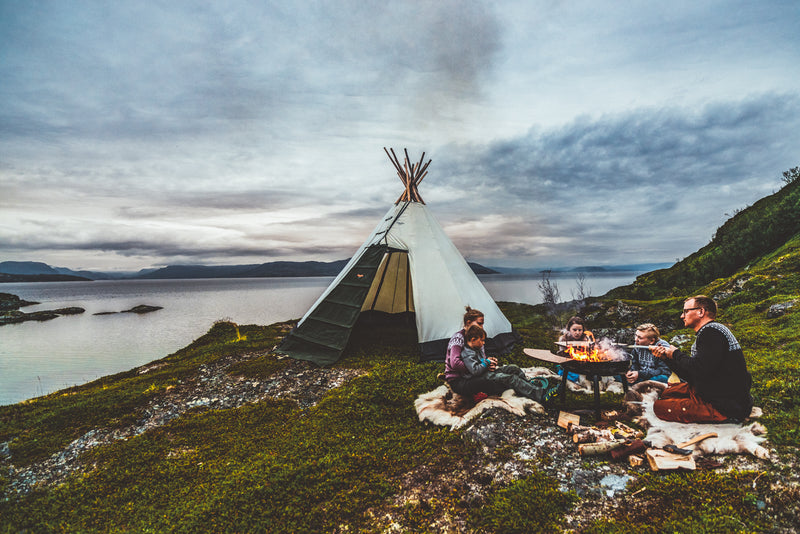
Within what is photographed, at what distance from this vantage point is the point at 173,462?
4.38m

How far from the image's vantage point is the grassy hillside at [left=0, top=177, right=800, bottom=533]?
117 inches

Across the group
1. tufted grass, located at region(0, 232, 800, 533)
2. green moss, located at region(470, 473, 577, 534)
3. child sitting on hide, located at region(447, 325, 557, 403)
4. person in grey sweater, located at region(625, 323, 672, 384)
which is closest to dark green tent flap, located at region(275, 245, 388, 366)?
tufted grass, located at region(0, 232, 800, 533)

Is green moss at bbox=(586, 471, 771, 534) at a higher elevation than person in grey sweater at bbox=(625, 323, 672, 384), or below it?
below

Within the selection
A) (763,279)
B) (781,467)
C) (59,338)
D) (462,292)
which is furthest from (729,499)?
(59,338)

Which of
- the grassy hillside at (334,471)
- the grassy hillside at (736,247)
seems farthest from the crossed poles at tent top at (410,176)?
the grassy hillside at (736,247)

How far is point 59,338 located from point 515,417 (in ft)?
86.5

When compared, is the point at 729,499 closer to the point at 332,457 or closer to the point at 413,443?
the point at 413,443

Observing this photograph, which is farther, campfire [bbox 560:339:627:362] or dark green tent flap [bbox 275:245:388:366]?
dark green tent flap [bbox 275:245:388:366]

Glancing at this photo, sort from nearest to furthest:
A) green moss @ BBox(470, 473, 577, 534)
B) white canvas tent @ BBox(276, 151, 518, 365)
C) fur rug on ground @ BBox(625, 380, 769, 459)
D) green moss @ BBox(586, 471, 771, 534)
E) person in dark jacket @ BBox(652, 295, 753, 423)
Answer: green moss @ BBox(586, 471, 771, 534)
green moss @ BBox(470, 473, 577, 534)
fur rug on ground @ BBox(625, 380, 769, 459)
person in dark jacket @ BBox(652, 295, 753, 423)
white canvas tent @ BBox(276, 151, 518, 365)

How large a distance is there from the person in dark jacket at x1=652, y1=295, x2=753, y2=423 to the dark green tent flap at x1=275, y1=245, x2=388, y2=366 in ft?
18.9

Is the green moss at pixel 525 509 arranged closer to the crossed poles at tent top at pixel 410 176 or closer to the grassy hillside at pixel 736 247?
the crossed poles at tent top at pixel 410 176

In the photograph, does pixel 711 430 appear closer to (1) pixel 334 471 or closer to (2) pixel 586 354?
(2) pixel 586 354

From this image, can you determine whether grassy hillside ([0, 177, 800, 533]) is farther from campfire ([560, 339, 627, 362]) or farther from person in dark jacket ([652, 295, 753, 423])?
campfire ([560, 339, 627, 362])

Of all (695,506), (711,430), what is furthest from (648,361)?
(695,506)
